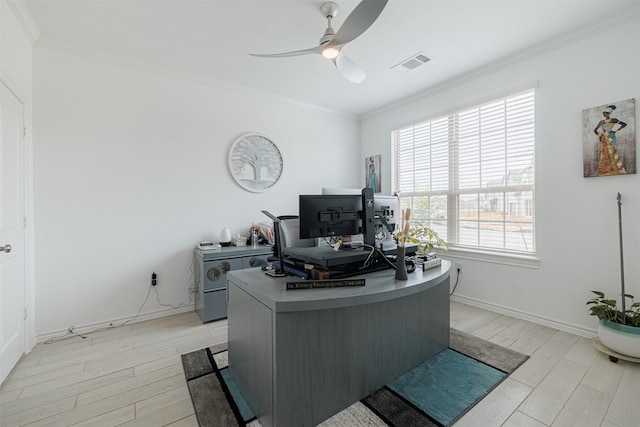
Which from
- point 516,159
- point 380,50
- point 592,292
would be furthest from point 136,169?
point 592,292

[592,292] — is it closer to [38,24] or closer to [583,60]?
[583,60]

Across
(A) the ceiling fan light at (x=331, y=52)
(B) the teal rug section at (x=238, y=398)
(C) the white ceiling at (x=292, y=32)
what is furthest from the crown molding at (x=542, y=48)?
(B) the teal rug section at (x=238, y=398)

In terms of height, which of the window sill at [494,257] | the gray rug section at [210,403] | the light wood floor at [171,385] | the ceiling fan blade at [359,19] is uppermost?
the ceiling fan blade at [359,19]

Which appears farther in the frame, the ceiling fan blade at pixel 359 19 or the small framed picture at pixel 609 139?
the small framed picture at pixel 609 139

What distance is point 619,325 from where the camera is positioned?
205cm

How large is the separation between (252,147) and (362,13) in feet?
7.47

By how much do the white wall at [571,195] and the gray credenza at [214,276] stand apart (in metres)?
2.84

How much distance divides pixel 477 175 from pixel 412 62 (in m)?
1.48

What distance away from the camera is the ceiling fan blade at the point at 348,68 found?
2.24 metres

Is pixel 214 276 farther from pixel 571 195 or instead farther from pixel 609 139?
pixel 609 139

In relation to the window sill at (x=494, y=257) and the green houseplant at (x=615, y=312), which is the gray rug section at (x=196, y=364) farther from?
the green houseplant at (x=615, y=312)

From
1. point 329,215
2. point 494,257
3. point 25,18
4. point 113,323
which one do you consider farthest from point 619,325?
point 25,18

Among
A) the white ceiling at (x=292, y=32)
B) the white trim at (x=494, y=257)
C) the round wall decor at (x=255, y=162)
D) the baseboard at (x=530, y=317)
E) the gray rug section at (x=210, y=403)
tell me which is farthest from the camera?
the round wall decor at (x=255, y=162)

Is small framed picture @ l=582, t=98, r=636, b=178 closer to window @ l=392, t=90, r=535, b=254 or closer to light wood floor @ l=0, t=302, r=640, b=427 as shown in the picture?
window @ l=392, t=90, r=535, b=254
